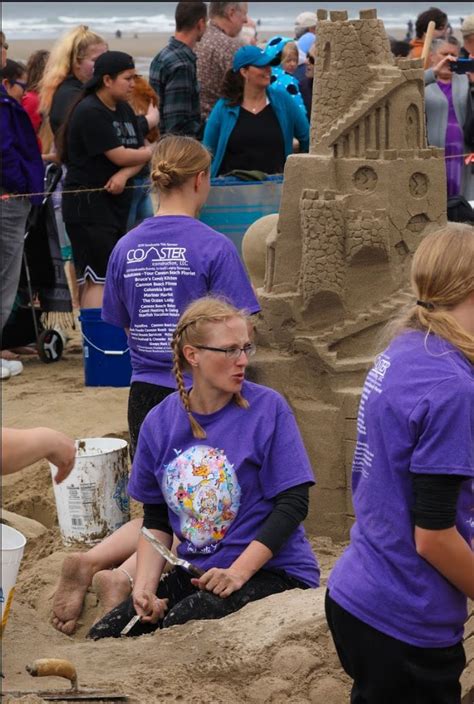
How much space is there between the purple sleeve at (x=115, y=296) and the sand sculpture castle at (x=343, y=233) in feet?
2.68

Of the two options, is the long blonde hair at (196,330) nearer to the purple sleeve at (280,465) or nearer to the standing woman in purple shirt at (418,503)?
the purple sleeve at (280,465)

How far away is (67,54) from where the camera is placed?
289 inches

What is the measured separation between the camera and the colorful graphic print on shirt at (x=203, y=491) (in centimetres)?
351

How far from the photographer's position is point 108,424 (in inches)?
249

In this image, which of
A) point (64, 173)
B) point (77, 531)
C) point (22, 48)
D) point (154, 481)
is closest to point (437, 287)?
point (154, 481)

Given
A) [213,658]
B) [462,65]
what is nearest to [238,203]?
[462,65]

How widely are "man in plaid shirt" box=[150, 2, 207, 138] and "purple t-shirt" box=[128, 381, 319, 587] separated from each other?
4.65 meters

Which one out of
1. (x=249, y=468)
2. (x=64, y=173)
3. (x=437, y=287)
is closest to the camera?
(x=437, y=287)

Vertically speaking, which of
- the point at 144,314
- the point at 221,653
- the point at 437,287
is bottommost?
the point at 221,653

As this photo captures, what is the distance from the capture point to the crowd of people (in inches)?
Result: 95.3

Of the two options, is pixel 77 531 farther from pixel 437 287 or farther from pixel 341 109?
pixel 437 287

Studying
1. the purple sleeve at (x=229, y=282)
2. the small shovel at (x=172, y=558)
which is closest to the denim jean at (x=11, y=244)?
the purple sleeve at (x=229, y=282)

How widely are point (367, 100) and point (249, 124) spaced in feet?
8.16

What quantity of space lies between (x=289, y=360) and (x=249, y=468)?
157 centimetres
